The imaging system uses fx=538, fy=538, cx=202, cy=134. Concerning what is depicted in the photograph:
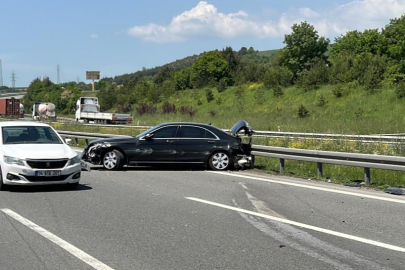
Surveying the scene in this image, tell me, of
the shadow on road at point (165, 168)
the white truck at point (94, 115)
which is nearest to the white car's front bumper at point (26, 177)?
the shadow on road at point (165, 168)

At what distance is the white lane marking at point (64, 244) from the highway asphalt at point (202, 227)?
0.01 meters

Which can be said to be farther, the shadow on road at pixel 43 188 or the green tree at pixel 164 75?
the green tree at pixel 164 75

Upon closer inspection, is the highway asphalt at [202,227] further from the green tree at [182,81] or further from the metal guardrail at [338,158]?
the green tree at [182,81]

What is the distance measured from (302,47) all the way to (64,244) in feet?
240

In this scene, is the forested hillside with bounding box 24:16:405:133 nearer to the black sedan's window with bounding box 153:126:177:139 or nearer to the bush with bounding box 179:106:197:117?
the bush with bounding box 179:106:197:117

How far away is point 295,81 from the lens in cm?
6194

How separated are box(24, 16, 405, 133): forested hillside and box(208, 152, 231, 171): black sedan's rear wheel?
30.1 meters

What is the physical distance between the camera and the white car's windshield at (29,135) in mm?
11961

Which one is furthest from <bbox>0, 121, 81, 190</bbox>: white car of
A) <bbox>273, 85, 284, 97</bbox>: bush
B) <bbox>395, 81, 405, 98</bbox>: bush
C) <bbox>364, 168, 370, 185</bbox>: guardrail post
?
<bbox>273, 85, 284, 97</bbox>: bush

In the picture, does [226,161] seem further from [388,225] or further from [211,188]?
[388,225]

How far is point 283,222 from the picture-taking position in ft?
26.8

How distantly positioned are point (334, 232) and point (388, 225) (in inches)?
41.9

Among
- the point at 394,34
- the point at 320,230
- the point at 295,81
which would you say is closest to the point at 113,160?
the point at 320,230

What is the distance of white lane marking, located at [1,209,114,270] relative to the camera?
19.2 feet
